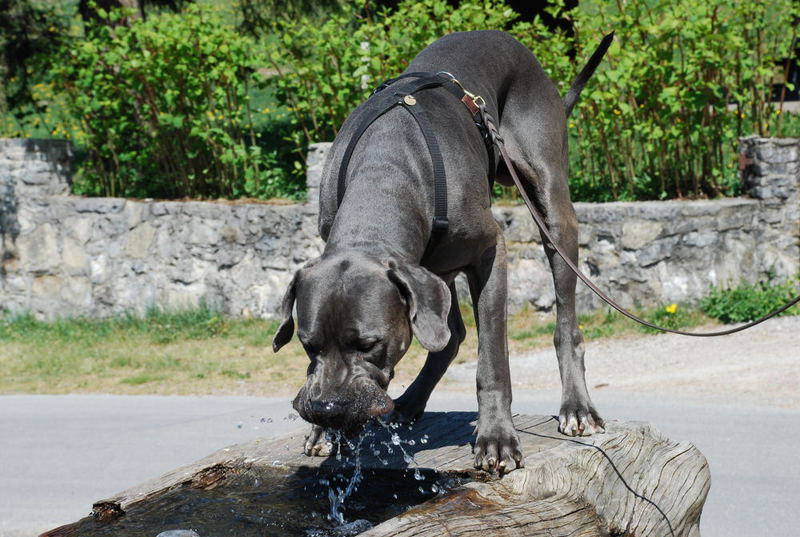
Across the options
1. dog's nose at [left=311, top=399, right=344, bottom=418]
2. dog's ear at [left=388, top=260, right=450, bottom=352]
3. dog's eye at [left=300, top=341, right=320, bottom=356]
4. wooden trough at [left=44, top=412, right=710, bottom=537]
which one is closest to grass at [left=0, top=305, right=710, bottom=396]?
wooden trough at [left=44, top=412, right=710, bottom=537]

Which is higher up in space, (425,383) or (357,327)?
(357,327)

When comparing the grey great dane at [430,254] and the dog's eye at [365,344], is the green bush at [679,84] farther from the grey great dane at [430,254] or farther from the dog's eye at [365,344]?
the dog's eye at [365,344]

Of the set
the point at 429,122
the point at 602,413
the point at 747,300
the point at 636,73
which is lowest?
the point at 602,413

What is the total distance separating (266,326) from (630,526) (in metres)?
6.07

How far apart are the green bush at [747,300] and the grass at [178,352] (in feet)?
0.61

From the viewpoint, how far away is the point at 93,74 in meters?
10.1

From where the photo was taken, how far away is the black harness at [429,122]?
128 inches

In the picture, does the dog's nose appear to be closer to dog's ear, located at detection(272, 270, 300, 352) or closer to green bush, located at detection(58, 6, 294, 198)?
dog's ear, located at detection(272, 270, 300, 352)

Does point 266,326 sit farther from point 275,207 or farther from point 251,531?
point 251,531

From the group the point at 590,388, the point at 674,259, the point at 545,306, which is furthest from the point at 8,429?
the point at 674,259

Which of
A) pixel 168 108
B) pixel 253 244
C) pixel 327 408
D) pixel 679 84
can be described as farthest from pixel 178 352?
pixel 327 408

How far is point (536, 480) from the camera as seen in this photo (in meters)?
3.20

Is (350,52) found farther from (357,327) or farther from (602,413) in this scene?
(357,327)

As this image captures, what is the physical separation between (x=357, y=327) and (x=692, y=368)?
5274 millimetres
